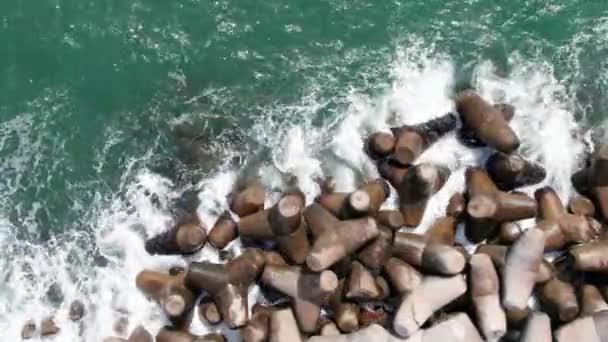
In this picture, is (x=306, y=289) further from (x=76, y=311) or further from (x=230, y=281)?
(x=76, y=311)

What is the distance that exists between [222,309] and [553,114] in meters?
7.94

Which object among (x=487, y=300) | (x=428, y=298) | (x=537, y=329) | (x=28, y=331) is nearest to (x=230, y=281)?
(x=428, y=298)

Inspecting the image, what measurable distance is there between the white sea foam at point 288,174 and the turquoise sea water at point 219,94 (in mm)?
33

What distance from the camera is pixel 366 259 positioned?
12.8m

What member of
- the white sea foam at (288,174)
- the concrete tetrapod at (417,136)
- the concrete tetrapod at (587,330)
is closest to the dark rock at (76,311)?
the white sea foam at (288,174)

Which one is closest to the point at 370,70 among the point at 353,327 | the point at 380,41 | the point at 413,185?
the point at 380,41

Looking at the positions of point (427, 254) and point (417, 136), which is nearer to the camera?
point (427, 254)

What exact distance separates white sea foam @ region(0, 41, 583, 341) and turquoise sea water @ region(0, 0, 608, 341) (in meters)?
0.03

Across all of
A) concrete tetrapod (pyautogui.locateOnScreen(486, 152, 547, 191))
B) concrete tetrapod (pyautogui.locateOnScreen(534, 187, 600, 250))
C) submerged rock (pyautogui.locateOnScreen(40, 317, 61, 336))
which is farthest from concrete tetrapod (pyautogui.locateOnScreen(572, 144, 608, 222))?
submerged rock (pyautogui.locateOnScreen(40, 317, 61, 336))

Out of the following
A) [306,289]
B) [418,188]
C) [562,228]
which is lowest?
[306,289]

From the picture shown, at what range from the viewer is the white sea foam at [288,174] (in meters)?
13.8

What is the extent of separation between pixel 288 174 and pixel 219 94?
7.67 feet

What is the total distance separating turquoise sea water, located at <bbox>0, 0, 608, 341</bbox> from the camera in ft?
46.7

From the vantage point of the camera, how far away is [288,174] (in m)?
14.3
